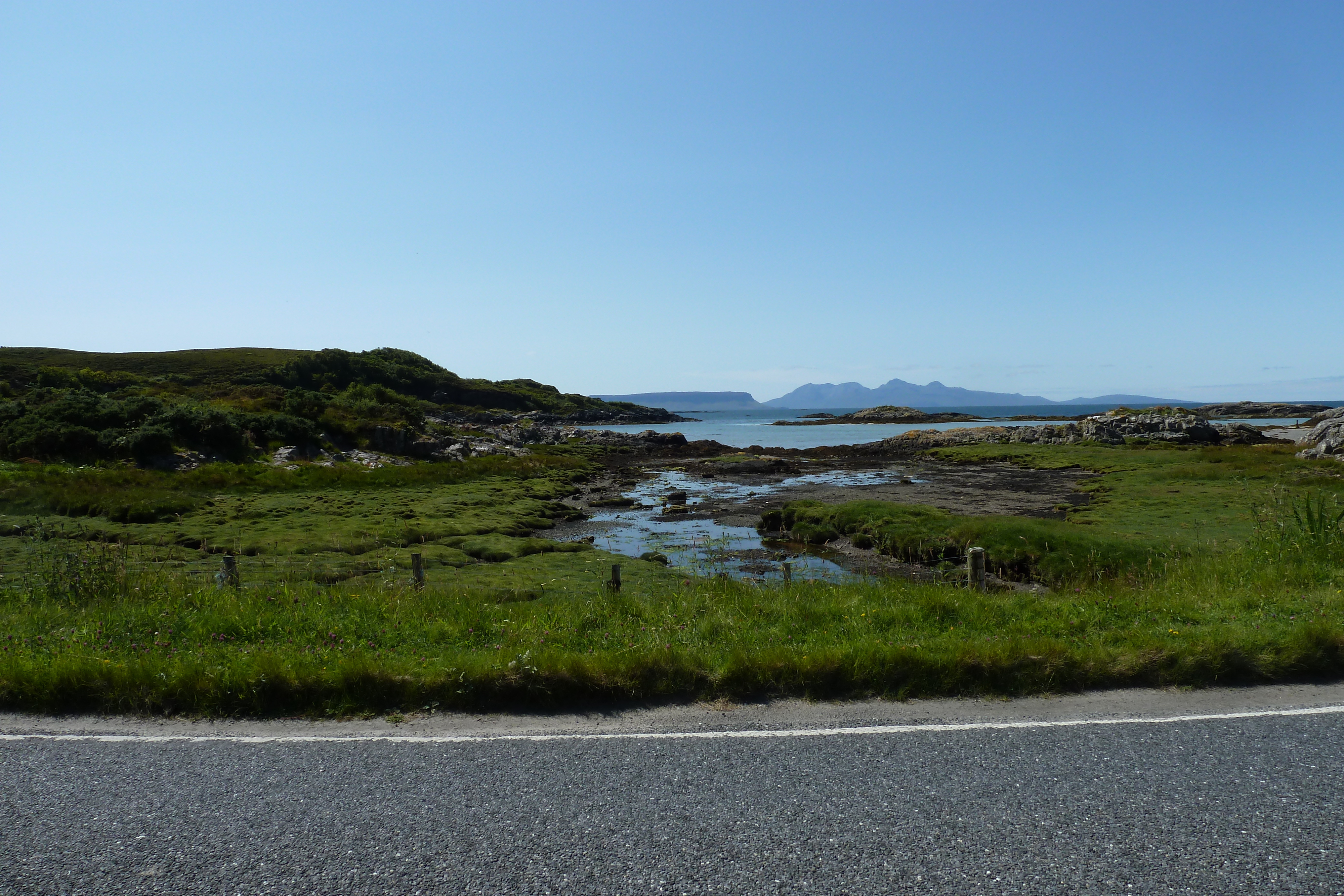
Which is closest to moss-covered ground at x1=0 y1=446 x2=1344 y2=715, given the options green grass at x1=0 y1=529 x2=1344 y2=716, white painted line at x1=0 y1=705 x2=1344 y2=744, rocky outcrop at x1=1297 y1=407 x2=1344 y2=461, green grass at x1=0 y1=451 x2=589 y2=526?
green grass at x1=0 y1=529 x2=1344 y2=716

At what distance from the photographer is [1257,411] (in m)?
164

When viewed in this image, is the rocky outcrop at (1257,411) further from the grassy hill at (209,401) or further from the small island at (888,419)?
the grassy hill at (209,401)

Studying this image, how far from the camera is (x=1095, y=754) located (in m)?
5.11

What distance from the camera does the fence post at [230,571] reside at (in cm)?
1066

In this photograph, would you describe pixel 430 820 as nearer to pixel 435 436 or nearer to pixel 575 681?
pixel 575 681

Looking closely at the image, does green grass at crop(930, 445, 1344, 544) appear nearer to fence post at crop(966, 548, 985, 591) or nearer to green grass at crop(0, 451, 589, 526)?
fence post at crop(966, 548, 985, 591)

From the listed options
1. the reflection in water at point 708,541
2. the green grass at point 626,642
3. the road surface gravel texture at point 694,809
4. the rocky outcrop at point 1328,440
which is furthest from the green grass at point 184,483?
the rocky outcrop at point 1328,440

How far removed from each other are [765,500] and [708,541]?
22.0m

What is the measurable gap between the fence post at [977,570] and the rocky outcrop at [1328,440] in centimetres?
5410

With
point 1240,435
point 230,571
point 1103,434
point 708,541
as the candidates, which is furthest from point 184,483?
point 1240,435

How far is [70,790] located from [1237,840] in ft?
24.7

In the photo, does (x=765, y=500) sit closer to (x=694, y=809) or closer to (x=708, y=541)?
(x=708, y=541)

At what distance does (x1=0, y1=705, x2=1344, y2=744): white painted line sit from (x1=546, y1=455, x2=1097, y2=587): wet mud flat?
6.70m

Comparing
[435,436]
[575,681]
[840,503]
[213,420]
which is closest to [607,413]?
[435,436]
